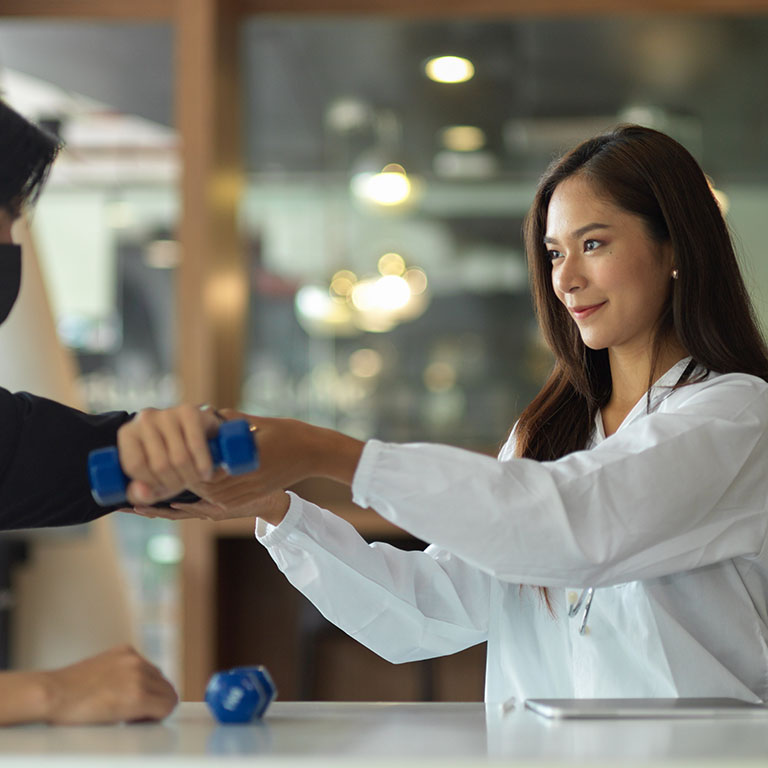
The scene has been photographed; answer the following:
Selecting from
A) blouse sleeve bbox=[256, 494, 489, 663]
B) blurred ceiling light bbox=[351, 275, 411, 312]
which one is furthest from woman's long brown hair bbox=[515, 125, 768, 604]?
blurred ceiling light bbox=[351, 275, 411, 312]

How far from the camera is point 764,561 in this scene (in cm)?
121

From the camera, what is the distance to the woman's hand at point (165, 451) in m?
0.94

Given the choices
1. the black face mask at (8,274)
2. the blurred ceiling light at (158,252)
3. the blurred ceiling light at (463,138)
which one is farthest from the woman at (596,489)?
the blurred ceiling light at (158,252)

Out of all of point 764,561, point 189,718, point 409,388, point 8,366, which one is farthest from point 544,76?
point 189,718

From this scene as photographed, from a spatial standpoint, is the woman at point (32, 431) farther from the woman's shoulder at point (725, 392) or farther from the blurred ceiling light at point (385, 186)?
the blurred ceiling light at point (385, 186)

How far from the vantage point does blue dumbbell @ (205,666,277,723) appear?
0.96m

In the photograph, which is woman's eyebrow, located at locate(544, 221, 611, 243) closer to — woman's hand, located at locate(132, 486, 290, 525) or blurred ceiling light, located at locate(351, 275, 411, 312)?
woman's hand, located at locate(132, 486, 290, 525)

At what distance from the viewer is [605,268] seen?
1.33 meters

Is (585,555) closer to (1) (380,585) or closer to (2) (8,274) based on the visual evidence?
(1) (380,585)

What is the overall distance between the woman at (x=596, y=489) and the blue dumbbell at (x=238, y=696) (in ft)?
0.59

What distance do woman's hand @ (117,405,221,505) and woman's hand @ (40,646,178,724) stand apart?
15cm

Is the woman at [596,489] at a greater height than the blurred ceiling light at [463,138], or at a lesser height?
lesser

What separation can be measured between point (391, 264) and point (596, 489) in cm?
465

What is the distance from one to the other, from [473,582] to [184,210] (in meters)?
1.85
